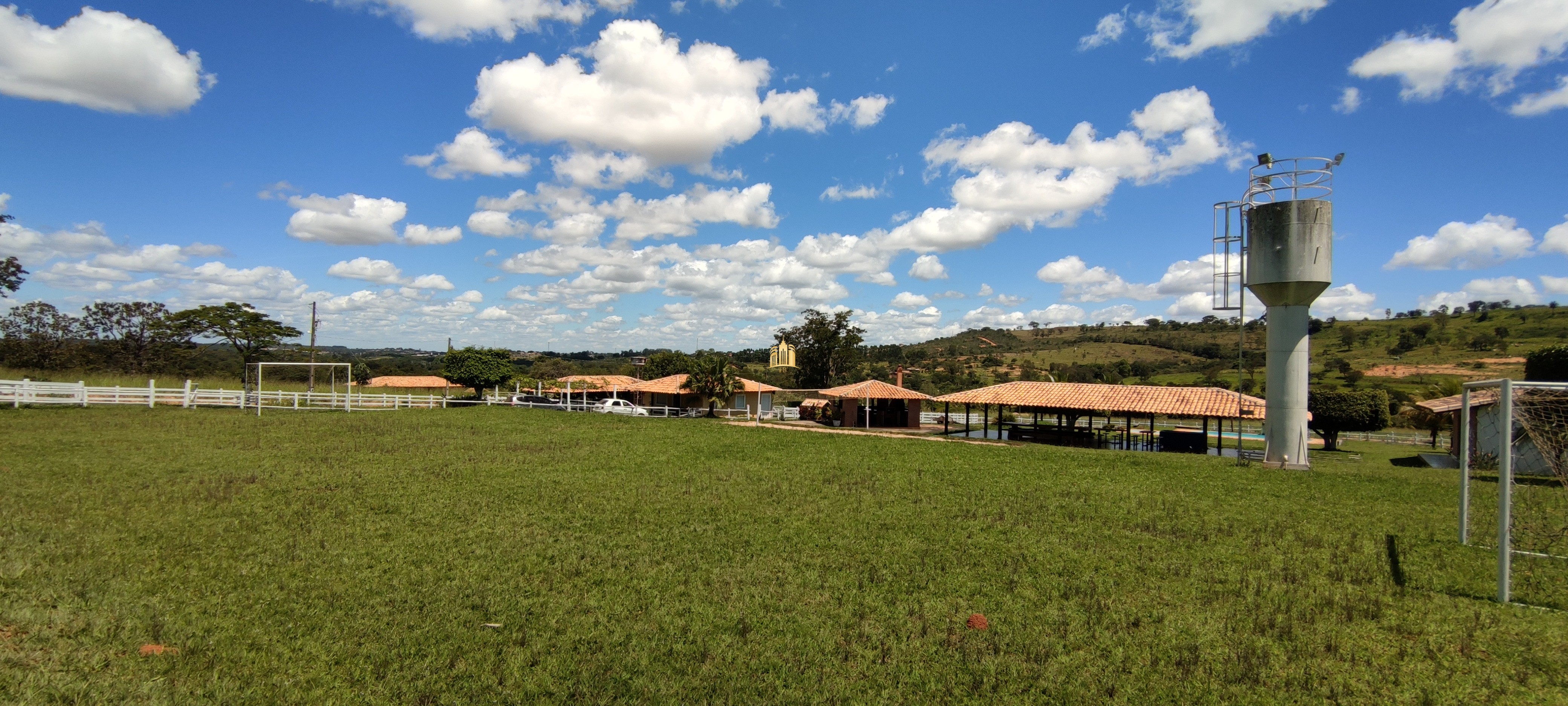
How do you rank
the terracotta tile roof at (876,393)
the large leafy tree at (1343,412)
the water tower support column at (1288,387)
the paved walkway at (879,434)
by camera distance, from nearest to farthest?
1. the water tower support column at (1288,387)
2. the paved walkway at (879,434)
3. the large leafy tree at (1343,412)
4. the terracotta tile roof at (876,393)

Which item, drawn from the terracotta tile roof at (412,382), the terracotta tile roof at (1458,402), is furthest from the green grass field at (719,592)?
the terracotta tile roof at (412,382)

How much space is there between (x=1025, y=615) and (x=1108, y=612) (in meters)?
0.79

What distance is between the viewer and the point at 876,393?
33.1 meters

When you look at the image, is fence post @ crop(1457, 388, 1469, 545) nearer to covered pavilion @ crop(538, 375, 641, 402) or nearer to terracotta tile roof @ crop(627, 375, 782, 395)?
terracotta tile roof @ crop(627, 375, 782, 395)

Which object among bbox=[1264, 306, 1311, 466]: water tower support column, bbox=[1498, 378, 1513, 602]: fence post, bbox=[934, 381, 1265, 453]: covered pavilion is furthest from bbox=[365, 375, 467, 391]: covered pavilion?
bbox=[1498, 378, 1513, 602]: fence post

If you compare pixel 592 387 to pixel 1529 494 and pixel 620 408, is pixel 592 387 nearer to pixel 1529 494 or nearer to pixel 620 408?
pixel 620 408

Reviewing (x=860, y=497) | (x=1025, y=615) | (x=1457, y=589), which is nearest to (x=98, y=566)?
(x=1025, y=615)

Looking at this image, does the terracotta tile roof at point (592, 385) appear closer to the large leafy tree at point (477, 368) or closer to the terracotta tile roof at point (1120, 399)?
the large leafy tree at point (477, 368)

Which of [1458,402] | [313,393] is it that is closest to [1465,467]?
[1458,402]

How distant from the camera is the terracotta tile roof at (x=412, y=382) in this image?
56.4 meters

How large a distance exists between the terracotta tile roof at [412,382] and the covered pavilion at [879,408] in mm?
33761

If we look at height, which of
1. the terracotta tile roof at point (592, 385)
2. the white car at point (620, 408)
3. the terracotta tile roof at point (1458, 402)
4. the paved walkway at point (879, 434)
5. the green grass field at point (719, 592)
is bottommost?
the paved walkway at point (879, 434)

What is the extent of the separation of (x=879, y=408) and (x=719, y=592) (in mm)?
28351

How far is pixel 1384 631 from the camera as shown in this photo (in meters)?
6.00
